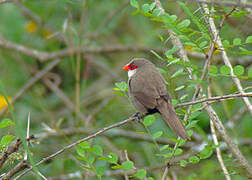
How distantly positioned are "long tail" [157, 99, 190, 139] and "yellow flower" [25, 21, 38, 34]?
5.10 metres

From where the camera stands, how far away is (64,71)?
8117 millimetres

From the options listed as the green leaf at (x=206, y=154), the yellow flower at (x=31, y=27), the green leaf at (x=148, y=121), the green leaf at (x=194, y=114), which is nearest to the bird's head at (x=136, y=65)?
the green leaf at (x=148, y=121)

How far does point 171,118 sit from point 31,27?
5.70m

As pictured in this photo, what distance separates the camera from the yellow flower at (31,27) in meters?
8.30

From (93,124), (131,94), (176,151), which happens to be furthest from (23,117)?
(176,151)

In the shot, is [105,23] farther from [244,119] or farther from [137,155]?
[244,119]

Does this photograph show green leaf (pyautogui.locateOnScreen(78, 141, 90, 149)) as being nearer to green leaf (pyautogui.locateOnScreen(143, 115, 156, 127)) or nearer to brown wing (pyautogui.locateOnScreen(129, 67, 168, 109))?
green leaf (pyautogui.locateOnScreen(143, 115, 156, 127))

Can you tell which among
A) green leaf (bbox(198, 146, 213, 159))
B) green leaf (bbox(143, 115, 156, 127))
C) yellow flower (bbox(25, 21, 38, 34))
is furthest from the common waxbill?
yellow flower (bbox(25, 21, 38, 34))

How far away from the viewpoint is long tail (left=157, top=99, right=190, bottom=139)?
9.95 feet

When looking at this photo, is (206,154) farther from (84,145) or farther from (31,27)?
(31,27)

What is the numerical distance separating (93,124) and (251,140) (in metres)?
2.40

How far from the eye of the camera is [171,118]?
3.46m

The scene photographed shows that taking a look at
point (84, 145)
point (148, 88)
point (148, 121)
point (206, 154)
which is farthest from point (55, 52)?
point (206, 154)

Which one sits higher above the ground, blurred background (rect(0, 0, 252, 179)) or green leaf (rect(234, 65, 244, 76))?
blurred background (rect(0, 0, 252, 179))
